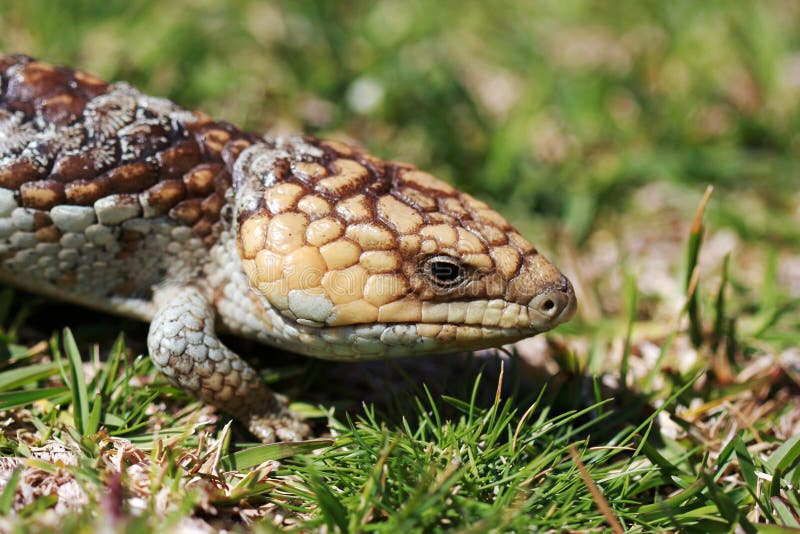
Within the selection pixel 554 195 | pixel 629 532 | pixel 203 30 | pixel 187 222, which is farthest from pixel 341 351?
pixel 203 30

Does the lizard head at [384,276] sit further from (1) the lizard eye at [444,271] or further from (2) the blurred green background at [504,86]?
(2) the blurred green background at [504,86]

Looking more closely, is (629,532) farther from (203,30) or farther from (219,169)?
(203,30)

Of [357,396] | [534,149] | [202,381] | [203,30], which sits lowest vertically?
[357,396]

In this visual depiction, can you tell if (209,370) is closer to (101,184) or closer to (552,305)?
→ (101,184)

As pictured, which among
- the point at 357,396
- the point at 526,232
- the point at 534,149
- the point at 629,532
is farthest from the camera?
the point at 534,149

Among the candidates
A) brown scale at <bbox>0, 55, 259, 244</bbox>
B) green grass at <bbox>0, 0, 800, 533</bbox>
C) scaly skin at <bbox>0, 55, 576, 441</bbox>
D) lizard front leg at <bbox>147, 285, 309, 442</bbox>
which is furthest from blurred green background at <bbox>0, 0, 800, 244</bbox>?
lizard front leg at <bbox>147, 285, 309, 442</bbox>

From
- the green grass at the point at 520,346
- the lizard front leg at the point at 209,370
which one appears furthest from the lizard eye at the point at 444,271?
the lizard front leg at the point at 209,370
